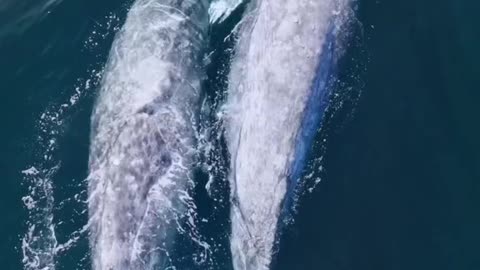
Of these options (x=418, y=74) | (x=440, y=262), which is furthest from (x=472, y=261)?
(x=418, y=74)

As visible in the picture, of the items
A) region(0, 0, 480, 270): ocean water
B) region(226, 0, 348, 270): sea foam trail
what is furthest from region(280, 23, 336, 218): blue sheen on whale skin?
region(0, 0, 480, 270): ocean water

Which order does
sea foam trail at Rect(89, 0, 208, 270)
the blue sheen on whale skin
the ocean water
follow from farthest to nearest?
1. the ocean water
2. the blue sheen on whale skin
3. sea foam trail at Rect(89, 0, 208, 270)

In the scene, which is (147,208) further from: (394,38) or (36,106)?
(394,38)

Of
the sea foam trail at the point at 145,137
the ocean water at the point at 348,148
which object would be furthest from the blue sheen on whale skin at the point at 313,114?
the sea foam trail at the point at 145,137

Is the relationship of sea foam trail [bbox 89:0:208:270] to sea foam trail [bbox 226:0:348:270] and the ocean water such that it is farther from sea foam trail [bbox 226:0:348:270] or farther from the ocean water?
sea foam trail [bbox 226:0:348:270]

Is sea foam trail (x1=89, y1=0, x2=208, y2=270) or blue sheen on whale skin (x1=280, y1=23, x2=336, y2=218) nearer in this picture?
sea foam trail (x1=89, y1=0, x2=208, y2=270)

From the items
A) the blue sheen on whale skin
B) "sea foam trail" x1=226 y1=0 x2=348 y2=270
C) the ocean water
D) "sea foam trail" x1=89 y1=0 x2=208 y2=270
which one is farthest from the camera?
the ocean water

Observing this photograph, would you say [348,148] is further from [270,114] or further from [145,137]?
[145,137]
